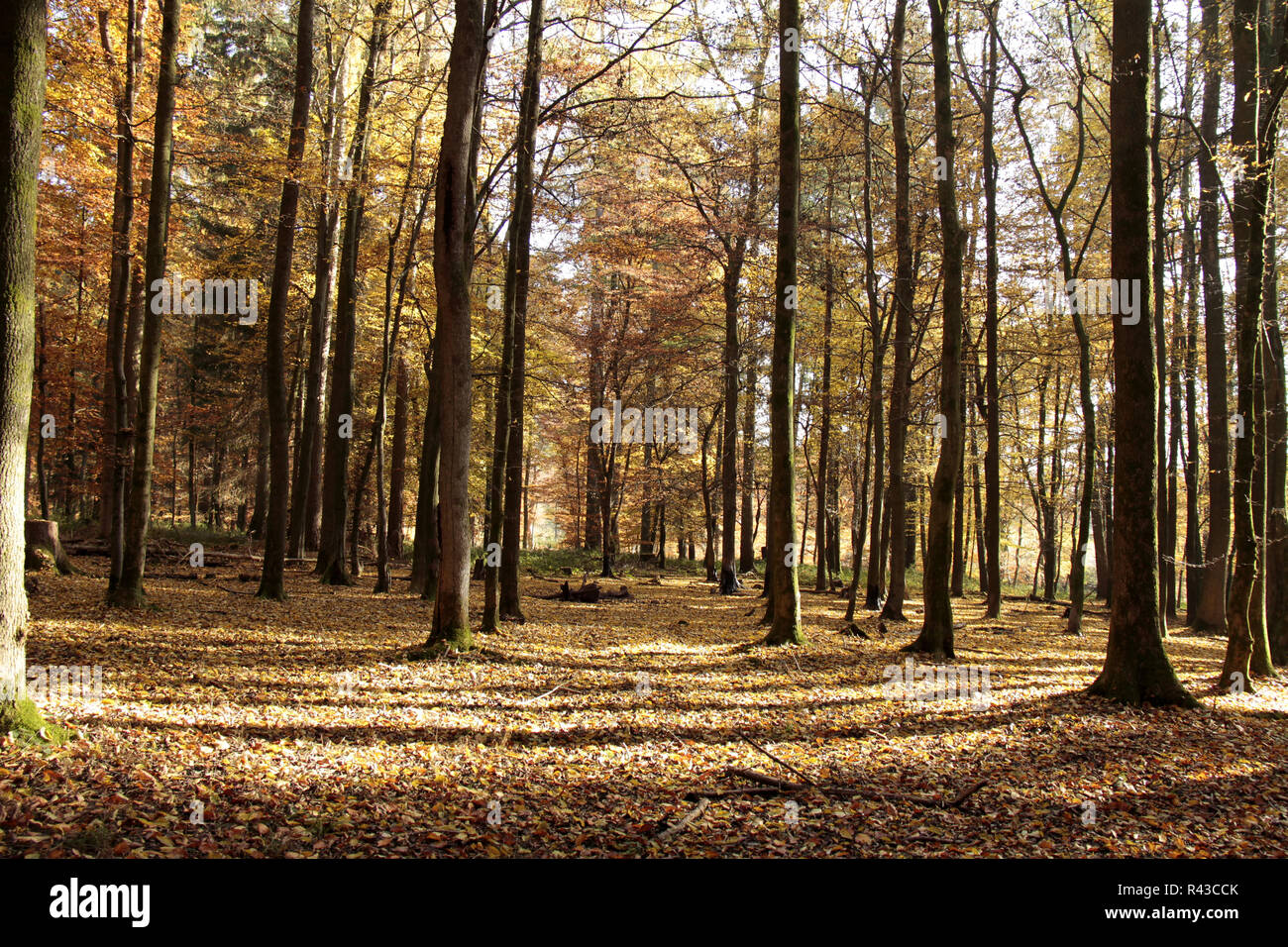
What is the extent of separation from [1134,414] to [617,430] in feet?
53.9

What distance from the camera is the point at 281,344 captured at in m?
11.4

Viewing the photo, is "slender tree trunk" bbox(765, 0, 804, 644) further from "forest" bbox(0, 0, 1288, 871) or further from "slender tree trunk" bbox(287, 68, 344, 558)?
"slender tree trunk" bbox(287, 68, 344, 558)

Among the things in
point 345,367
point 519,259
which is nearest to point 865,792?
point 519,259

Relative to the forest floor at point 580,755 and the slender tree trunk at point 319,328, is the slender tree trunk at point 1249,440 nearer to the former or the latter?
the forest floor at point 580,755

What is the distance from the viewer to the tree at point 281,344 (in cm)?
1128

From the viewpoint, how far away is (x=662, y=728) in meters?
6.11

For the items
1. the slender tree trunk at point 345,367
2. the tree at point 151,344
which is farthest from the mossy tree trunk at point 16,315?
the slender tree trunk at point 345,367

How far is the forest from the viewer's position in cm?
438

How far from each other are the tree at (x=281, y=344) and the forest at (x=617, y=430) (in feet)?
0.22

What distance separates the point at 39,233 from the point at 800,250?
15.5m

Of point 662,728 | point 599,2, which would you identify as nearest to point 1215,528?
point 662,728

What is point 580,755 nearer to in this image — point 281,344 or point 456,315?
point 456,315

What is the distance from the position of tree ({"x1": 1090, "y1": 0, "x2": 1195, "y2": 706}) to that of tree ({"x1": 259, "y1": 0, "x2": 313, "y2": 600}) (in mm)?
11216
